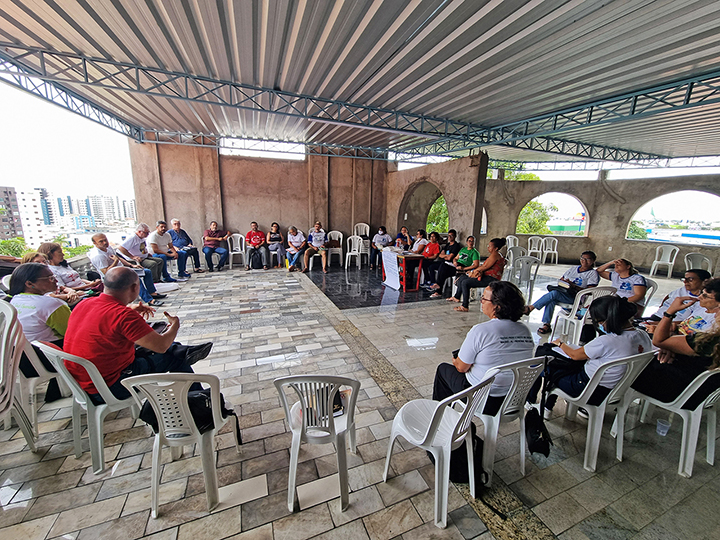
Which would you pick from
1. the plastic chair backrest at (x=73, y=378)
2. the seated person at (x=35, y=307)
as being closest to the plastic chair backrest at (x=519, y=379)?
the plastic chair backrest at (x=73, y=378)

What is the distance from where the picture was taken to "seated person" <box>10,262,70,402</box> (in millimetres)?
2096

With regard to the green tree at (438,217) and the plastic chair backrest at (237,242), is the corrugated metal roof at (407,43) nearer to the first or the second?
the plastic chair backrest at (237,242)

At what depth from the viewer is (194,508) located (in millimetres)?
1554

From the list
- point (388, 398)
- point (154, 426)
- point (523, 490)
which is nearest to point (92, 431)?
point (154, 426)

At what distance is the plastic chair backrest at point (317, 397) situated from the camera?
56.0 inches

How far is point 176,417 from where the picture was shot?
4.87 feet

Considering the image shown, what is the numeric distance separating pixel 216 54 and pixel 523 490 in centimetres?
512

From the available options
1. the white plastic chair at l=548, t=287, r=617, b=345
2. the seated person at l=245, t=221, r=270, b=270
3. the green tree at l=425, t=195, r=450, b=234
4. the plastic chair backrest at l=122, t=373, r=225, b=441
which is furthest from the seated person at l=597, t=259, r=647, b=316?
the green tree at l=425, t=195, r=450, b=234

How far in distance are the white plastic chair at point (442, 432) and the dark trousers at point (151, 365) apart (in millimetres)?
1456

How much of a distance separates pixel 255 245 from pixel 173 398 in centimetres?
678

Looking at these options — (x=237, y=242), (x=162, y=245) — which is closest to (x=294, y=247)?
(x=237, y=242)

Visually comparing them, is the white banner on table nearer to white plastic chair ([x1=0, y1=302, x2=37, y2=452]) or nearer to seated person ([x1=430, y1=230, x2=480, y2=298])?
seated person ([x1=430, y1=230, x2=480, y2=298])

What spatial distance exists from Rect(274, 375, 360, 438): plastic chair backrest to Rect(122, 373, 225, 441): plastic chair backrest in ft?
1.16

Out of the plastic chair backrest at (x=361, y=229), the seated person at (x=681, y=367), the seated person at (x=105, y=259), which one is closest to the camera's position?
the seated person at (x=681, y=367)
